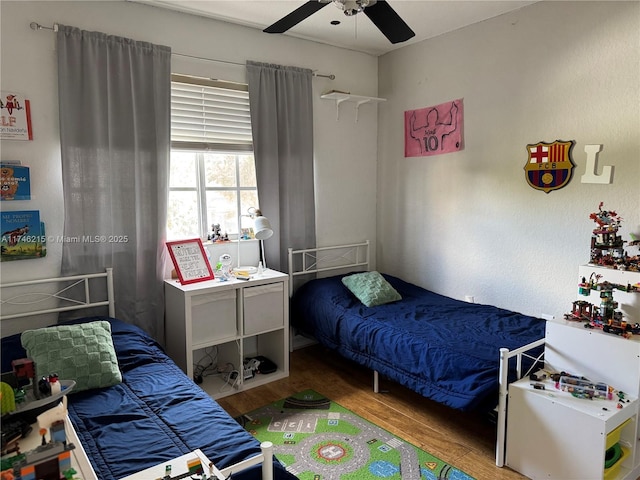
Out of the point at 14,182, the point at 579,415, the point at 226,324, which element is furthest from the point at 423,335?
the point at 14,182

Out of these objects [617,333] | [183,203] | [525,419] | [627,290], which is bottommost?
[525,419]

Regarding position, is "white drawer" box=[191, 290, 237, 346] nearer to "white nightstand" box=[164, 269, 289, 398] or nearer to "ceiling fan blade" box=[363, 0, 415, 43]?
"white nightstand" box=[164, 269, 289, 398]

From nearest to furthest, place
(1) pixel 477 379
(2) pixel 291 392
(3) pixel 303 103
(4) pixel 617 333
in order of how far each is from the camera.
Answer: (4) pixel 617 333
(1) pixel 477 379
(2) pixel 291 392
(3) pixel 303 103

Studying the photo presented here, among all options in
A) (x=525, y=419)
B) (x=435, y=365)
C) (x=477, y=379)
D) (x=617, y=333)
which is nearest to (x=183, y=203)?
(x=435, y=365)

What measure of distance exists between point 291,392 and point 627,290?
210 centimetres

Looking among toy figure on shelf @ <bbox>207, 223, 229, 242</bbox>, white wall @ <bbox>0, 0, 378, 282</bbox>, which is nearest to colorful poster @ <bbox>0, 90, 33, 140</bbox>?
white wall @ <bbox>0, 0, 378, 282</bbox>

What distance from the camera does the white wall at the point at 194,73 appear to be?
100 inches

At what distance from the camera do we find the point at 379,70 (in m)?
4.15

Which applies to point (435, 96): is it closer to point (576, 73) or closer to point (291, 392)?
point (576, 73)

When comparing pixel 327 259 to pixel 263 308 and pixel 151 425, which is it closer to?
pixel 263 308

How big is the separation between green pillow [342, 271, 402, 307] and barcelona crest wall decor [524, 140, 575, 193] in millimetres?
1286

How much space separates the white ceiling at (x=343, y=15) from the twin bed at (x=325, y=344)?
175cm

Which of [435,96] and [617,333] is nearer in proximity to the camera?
[617,333]

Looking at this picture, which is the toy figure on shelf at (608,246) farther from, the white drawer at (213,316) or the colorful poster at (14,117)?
the colorful poster at (14,117)
